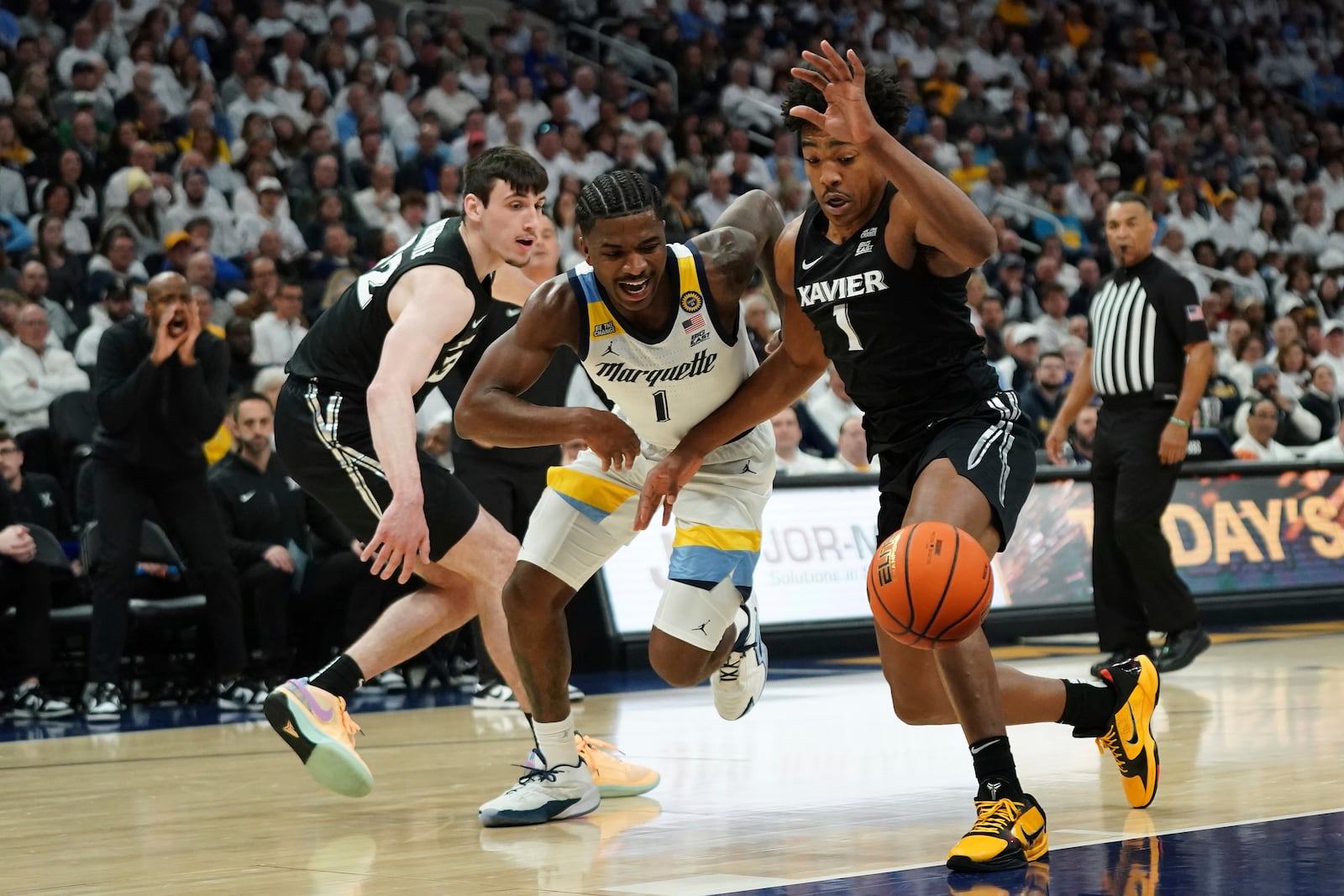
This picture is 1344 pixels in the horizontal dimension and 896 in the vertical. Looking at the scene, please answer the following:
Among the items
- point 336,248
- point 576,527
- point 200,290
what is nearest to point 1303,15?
point 336,248

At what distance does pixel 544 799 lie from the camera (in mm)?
5000

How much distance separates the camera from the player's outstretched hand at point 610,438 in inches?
180

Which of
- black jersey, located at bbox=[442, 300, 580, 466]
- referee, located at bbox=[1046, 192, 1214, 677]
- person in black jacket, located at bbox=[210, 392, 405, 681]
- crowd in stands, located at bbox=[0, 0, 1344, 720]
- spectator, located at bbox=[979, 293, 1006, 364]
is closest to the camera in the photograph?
black jersey, located at bbox=[442, 300, 580, 466]

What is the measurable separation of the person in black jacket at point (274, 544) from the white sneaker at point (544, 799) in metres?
4.31

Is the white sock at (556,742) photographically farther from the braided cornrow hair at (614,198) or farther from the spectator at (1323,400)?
the spectator at (1323,400)

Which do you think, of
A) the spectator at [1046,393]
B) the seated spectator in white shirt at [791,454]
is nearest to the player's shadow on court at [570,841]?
the seated spectator in white shirt at [791,454]

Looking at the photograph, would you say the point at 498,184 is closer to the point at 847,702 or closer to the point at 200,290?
the point at 847,702

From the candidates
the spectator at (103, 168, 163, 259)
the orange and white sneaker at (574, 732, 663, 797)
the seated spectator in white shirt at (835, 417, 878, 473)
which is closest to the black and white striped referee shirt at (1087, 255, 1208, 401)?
the seated spectator in white shirt at (835, 417, 878, 473)

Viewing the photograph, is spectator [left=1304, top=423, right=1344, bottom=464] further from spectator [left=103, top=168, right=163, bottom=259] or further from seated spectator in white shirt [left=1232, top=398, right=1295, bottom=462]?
spectator [left=103, top=168, right=163, bottom=259]

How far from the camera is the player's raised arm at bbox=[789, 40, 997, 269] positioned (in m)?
3.90

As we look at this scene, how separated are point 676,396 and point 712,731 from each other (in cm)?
252

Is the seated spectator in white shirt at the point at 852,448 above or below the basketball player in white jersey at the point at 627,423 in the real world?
below

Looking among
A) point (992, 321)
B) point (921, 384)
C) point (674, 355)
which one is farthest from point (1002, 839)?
point (992, 321)

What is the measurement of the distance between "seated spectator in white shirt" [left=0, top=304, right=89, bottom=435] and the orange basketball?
7.31 m
